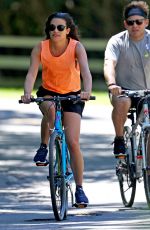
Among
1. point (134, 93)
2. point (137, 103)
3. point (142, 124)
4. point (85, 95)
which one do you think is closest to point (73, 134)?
point (85, 95)

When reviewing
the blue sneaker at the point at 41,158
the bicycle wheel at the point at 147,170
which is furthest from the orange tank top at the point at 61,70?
the bicycle wheel at the point at 147,170

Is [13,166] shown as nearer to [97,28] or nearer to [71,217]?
[71,217]

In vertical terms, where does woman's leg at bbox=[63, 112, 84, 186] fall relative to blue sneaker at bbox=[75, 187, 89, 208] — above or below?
above

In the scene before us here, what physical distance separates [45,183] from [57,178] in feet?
12.4

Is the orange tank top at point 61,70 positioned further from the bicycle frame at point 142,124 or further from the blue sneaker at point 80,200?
the blue sneaker at point 80,200

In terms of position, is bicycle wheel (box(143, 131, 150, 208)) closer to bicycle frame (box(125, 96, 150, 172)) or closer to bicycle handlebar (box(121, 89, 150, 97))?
bicycle frame (box(125, 96, 150, 172))

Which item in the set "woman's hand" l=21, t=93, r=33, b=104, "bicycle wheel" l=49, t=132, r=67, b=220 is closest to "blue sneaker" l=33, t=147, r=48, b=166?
"bicycle wheel" l=49, t=132, r=67, b=220

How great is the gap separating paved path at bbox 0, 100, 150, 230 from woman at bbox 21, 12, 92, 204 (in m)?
0.55

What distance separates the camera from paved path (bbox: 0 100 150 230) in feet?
35.6

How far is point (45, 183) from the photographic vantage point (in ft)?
48.8

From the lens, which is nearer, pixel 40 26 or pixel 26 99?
pixel 26 99

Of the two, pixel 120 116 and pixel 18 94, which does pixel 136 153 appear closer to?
pixel 120 116

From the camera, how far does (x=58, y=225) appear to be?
416 inches

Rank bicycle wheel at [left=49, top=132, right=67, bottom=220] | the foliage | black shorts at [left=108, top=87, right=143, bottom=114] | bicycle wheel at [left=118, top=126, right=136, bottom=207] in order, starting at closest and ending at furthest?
1. bicycle wheel at [left=49, top=132, right=67, bottom=220]
2. black shorts at [left=108, top=87, right=143, bottom=114]
3. bicycle wheel at [left=118, top=126, right=136, bottom=207]
4. the foliage
